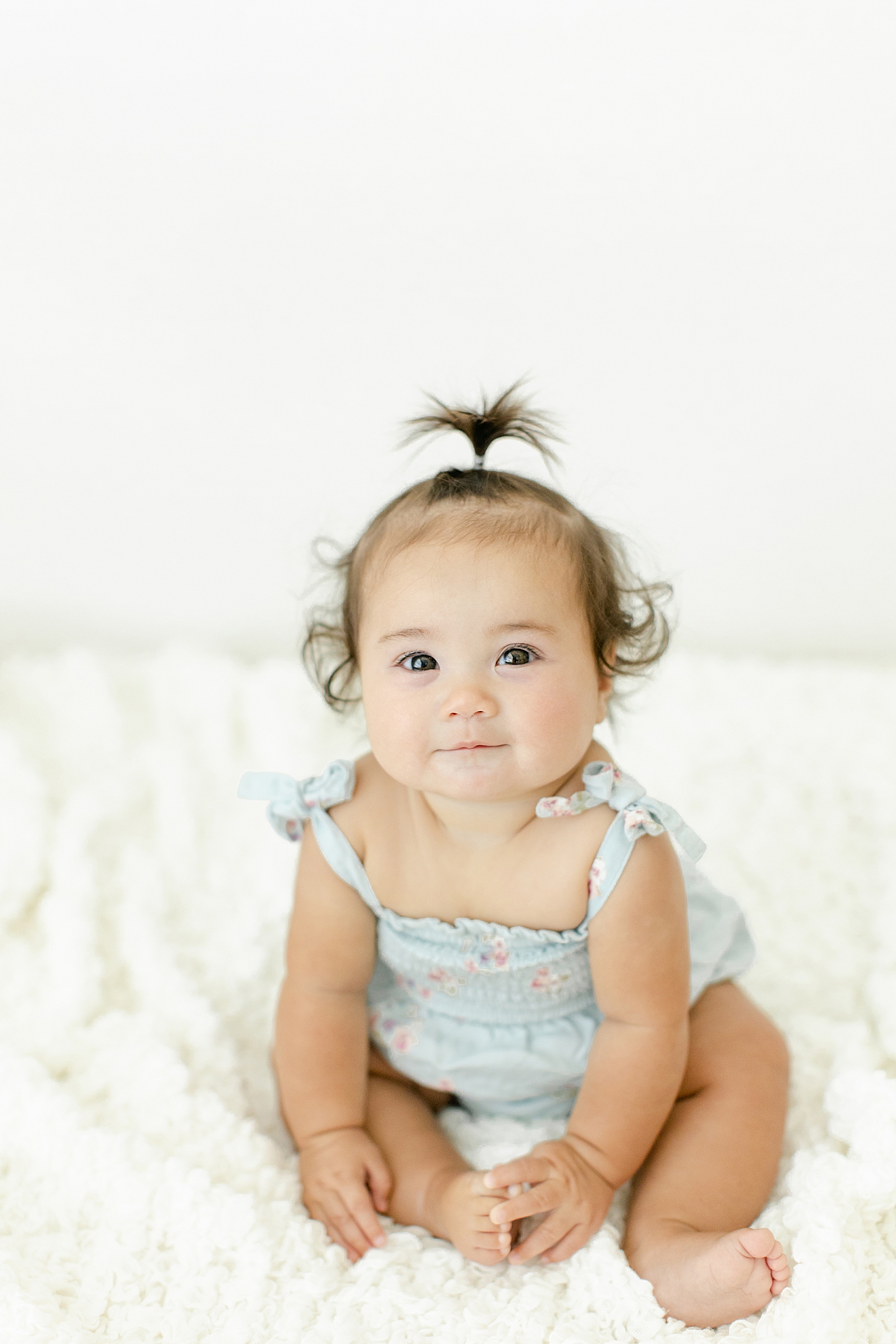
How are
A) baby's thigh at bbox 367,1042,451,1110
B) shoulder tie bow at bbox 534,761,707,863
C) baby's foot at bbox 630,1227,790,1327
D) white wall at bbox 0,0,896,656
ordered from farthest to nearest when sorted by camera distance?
white wall at bbox 0,0,896,656
baby's thigh at bbox 367,1042,451,1110
shoulder tie bow at bbox 534,761,707,863
baby's foot at bbox 630,1227,790,1327

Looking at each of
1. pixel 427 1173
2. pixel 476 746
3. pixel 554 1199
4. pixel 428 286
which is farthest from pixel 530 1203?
pixel 428 286

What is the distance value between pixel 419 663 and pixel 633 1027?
334 millimetres

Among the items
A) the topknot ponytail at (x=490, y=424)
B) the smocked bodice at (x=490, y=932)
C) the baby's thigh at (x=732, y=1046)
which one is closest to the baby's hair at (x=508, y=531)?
the topknot ponytail at (x=490, y=424)

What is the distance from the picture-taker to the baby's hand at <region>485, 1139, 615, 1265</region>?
90cm

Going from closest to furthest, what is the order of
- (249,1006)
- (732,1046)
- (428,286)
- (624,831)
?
Answer: (624,831) → (732,1046) → (249,1006) → (428,286)

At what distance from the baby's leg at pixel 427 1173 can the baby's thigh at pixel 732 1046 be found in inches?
8.4

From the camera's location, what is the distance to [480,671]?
0.88 metres

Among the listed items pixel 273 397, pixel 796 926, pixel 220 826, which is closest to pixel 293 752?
pixel 220 826

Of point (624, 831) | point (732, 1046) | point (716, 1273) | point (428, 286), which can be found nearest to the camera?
point (716, 1273)

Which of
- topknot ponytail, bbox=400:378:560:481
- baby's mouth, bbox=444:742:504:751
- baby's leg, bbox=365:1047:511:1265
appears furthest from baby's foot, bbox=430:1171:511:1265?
topknot ponytail, bbox=400:378:560:481

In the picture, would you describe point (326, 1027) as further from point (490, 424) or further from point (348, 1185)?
point (490, 424)

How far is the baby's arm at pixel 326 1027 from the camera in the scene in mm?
1018

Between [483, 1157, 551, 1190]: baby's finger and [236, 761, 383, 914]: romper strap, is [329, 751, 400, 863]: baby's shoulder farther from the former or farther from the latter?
[483, 1157, 551, 1190]: baby's finger

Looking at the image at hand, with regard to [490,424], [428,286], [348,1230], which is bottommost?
[348,1230]
